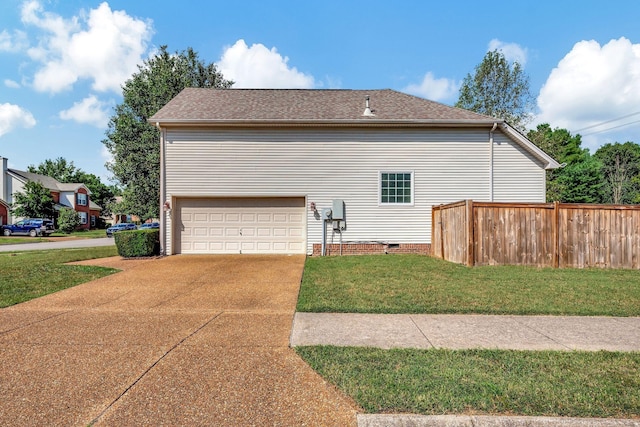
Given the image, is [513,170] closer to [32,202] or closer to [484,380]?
[484,380]

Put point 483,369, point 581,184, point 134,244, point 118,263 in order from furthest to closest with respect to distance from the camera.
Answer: point 581,184 < point 134,244 < point 118,263 < point 483,369

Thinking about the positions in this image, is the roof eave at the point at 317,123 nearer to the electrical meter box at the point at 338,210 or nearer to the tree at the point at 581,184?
the electrical meter box at the point at 338,210

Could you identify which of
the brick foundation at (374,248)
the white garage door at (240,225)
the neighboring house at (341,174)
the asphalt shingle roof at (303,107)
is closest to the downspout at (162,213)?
the neighboring house at (341,174)

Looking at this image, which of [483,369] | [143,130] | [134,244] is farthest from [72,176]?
[483,369]

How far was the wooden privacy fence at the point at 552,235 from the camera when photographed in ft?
32.4

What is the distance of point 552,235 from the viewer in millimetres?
9961

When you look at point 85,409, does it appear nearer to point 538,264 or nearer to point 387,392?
point 387,392

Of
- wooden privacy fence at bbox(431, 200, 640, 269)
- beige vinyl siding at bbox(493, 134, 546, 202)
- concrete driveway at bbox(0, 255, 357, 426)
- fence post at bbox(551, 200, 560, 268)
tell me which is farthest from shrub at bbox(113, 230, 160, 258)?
fence post at bbox(551, 200, 560, 268)

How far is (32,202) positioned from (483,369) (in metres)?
44.0

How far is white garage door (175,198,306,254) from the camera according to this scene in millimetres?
13141

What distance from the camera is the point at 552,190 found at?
33.9m

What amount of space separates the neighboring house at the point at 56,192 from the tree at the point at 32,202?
1.17m

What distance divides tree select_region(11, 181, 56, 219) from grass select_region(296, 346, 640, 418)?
4247cm

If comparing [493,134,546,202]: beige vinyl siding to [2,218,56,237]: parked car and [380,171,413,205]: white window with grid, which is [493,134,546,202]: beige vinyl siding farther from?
[2,218,56,237]: parked car
